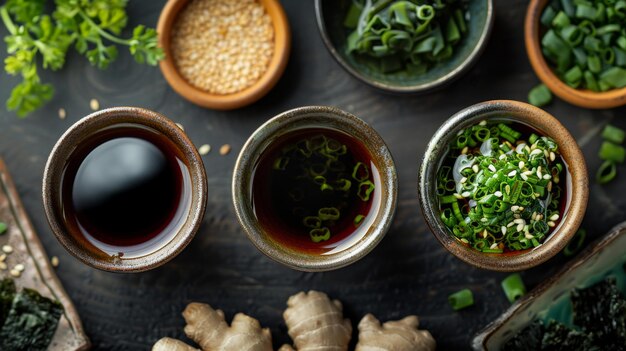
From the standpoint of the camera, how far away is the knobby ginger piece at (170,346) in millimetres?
2777

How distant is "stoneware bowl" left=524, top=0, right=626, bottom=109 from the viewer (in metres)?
2.77

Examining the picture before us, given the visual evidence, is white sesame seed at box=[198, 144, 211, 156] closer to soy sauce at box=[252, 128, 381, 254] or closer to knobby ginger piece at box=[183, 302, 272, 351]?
soy sauce at box=[252, 128, 381, 254]

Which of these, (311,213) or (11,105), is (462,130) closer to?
(311,213)

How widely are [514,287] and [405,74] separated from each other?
0.87 meters

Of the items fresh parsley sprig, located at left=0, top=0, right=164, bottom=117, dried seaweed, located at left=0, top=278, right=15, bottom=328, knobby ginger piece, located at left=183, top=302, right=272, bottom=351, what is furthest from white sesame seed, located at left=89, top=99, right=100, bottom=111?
knobby ginger piece, located at left=183, top=302, right=272, bottom=351

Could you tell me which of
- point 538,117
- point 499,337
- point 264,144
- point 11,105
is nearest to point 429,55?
point 538,117

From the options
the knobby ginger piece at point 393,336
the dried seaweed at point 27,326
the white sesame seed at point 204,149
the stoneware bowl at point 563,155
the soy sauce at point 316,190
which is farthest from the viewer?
the white sesame seed at point 204,149

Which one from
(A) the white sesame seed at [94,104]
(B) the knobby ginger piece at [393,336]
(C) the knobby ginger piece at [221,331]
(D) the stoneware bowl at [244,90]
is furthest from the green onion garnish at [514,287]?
(A) the white sesame seed at [94,104]

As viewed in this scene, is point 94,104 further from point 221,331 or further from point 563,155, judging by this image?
point 563,155

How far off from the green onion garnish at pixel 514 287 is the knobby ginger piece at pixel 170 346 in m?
1.15

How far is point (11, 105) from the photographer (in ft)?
9.34

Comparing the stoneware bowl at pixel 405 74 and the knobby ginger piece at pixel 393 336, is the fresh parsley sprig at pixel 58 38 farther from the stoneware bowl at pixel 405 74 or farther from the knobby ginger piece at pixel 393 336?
the knobby ginger piece at pixel 393 336

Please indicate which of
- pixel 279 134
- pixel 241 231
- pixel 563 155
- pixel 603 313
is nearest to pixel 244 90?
pixel 279 134

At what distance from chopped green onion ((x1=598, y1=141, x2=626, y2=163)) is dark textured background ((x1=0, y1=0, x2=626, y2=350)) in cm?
4
